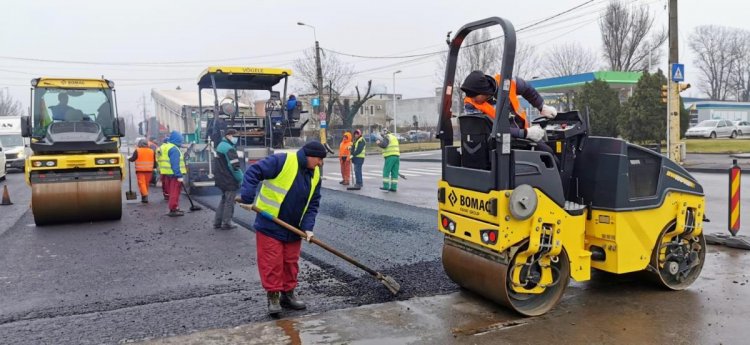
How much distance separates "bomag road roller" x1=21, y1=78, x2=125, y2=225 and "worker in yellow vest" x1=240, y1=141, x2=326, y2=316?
18.4 ft

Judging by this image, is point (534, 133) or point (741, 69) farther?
point (741, 69)

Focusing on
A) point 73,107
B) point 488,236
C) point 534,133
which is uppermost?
point 73,107

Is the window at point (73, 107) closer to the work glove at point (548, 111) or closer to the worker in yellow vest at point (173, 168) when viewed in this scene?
the worker in yellow vest at point (173, 168)

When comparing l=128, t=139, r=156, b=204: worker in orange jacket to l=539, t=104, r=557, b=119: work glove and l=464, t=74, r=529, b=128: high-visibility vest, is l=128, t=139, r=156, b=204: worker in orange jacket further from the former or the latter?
l=539, t=104, r=557, b=119: work glove

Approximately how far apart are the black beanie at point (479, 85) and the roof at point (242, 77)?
9094 millimetres

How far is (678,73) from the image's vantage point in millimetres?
14805

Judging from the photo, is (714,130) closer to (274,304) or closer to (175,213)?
(175,213)

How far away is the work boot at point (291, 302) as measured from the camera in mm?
4828

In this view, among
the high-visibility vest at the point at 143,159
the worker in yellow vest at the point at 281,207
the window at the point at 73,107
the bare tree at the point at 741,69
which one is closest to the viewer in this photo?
the worker in yellow vest at the point at 281,207

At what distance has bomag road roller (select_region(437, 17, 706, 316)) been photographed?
172 inches

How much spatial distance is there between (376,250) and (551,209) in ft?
9.12

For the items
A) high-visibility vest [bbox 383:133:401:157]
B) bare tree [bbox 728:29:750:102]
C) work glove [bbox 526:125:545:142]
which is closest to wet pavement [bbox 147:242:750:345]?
work glove [bbox 526:125:545:142]

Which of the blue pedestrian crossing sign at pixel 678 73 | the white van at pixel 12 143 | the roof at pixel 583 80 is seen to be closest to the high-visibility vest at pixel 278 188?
the blue pedestrian crossing sign at pixel 678 73

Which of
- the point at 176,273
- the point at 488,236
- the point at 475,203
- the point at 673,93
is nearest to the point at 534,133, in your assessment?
the point at 475,203
